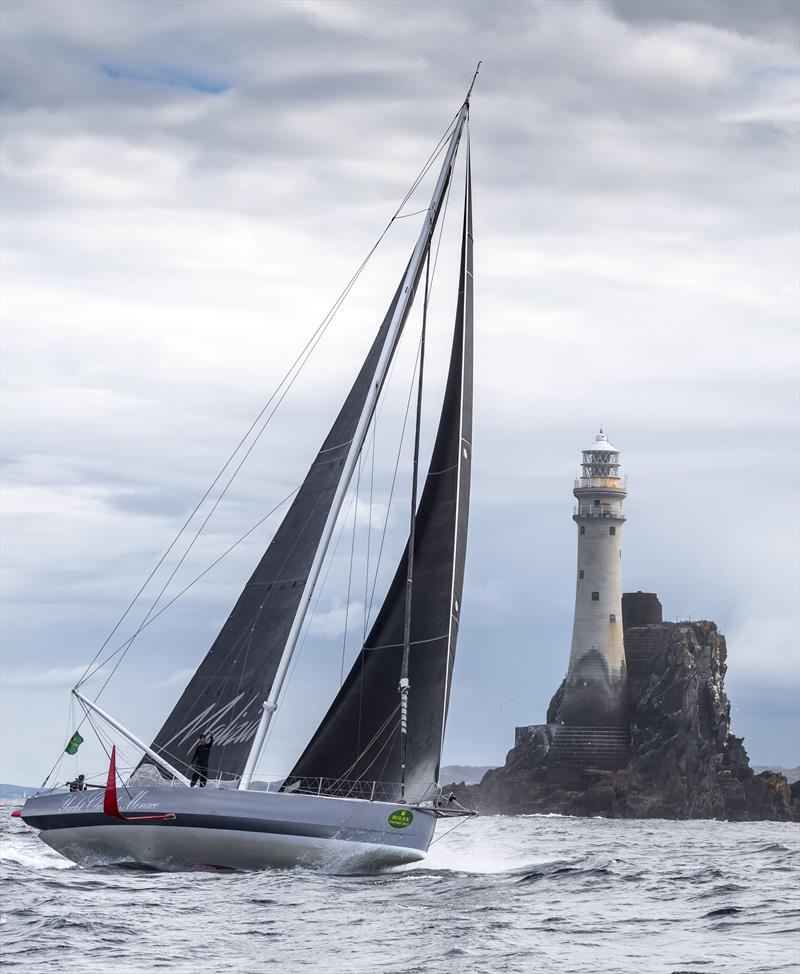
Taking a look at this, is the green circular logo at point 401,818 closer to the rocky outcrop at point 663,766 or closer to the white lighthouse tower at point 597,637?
the white lighthouse tower at point 597,637

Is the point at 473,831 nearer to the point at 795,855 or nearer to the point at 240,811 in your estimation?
the point at 795,855

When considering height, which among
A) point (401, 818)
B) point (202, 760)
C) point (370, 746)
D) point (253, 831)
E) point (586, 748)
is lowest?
point (253, 831)

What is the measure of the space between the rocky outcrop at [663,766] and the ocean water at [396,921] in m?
57.2

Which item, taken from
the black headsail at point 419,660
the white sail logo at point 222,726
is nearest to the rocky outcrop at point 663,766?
the black headsail at point 419,660

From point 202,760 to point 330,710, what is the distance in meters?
2.65

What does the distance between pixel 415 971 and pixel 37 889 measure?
7.96 metres

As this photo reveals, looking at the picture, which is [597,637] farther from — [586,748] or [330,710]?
[330,710]

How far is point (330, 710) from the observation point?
23.2 metres

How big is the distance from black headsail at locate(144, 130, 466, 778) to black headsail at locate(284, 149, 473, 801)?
1452mm

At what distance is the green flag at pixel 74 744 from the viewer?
2247cm

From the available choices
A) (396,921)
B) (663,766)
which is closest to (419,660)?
(396,921)

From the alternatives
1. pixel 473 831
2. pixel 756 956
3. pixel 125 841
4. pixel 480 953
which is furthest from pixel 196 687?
pixel 473 831

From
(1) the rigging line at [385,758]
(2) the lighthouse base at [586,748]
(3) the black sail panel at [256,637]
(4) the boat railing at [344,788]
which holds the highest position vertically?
(2) the lighthouse base at [586,748]

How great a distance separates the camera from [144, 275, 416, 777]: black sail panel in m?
21.1
